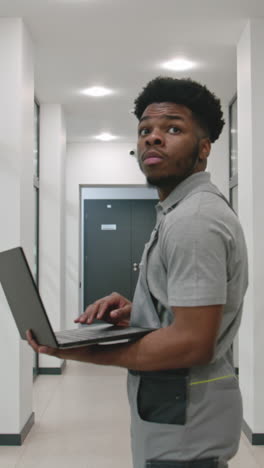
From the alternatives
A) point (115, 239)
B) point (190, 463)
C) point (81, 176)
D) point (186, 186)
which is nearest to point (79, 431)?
point (190, 463)

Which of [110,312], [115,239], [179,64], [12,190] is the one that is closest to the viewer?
[110,312]

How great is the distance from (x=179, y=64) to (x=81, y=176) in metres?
3.32

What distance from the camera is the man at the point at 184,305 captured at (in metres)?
0.97

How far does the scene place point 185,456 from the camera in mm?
1040

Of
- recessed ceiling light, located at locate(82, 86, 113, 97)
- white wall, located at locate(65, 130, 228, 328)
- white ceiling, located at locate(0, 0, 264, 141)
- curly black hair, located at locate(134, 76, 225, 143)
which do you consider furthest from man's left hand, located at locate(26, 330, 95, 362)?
white wall, located at locate(65, 130, 228, 328)

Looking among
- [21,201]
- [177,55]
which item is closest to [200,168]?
[21,201]

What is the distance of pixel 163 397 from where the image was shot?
3.46 ft

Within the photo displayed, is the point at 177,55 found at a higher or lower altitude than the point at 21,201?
higher

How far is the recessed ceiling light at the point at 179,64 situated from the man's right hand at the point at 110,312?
3905mm

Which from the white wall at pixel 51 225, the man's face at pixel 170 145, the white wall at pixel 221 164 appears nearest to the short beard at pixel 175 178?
the man's face at pixel 170 145

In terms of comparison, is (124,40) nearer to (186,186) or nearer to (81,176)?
(186,186)

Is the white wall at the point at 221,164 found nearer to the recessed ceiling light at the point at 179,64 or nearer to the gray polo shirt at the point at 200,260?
the recessed ceiling light at the point at 179,64

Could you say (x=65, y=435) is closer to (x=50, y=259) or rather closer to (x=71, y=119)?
(x=50, y=259)

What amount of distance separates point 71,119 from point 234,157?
2114mm
